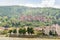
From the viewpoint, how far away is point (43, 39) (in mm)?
1268

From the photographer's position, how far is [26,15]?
1302 millimetres

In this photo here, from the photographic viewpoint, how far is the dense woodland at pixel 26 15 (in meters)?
1.29

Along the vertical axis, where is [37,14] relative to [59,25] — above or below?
above

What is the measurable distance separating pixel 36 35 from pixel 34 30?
0.05 metres

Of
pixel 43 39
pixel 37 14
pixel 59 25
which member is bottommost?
pixel 43 39

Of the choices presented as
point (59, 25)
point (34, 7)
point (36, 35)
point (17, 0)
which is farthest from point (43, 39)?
point (17, 0)

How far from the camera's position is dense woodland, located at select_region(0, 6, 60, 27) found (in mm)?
1288

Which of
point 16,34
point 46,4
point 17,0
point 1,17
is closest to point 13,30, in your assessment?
point 16,34

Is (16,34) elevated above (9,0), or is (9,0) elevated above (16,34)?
(9,0)

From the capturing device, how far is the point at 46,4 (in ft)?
4.26

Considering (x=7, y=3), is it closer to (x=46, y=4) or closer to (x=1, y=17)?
(x=1, y=17)

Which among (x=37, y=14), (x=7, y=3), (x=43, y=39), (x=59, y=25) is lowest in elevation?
(x=43, y=39)

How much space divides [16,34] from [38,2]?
35 cm

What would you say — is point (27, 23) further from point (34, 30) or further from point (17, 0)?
point (17, 0)
